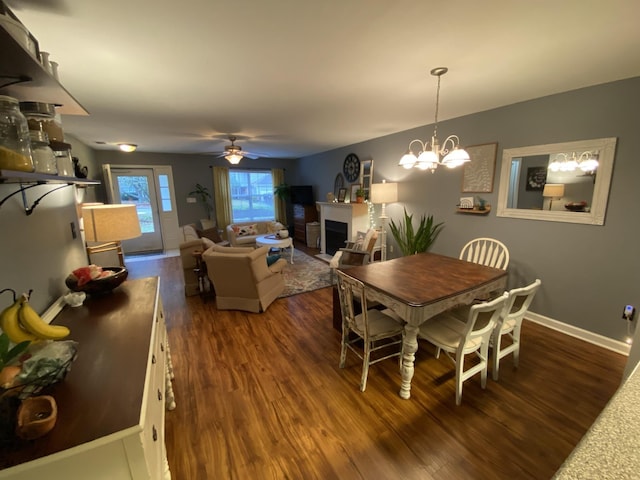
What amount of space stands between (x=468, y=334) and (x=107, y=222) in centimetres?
274

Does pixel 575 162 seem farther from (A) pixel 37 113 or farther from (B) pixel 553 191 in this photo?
(A) pixel 37 113

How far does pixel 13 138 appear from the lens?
0.89m

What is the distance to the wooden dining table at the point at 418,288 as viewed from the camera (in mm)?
1772

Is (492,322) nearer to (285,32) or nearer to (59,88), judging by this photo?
(285,32)

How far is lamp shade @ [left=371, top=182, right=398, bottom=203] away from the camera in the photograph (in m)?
4.18

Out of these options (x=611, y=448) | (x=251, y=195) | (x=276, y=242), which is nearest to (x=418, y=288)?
(x=611, y=448)

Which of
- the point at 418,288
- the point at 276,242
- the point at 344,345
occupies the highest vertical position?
the point at 418,288

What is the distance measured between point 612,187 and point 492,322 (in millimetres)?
1796

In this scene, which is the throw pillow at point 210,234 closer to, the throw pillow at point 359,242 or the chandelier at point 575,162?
the throw pillow at point 359,242

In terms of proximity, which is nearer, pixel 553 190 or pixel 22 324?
pixel 22 324

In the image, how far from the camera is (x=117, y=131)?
150 inches

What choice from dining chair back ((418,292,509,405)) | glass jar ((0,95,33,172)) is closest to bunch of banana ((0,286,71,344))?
glass jar ((0,95,33,172))

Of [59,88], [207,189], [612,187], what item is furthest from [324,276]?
[207,189]

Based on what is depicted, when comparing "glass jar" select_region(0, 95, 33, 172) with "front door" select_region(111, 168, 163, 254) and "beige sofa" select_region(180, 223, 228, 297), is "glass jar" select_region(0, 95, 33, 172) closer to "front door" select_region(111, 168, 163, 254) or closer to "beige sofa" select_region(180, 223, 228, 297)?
"beige sofa" select_region(180, 223, 228, 297)
